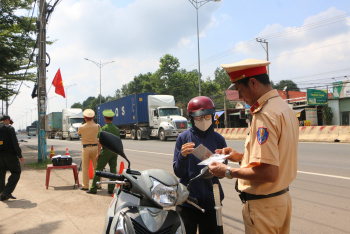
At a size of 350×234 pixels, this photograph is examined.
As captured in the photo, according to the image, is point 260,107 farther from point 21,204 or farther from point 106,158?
point 21,204

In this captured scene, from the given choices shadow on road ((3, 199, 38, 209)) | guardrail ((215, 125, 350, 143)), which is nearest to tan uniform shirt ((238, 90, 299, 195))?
shadow on road ((3, 199, 38, 209))

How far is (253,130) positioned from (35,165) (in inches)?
464

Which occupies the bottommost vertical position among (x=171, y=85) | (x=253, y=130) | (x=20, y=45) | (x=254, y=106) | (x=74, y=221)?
(x=74, y=221)

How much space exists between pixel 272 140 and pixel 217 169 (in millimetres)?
432

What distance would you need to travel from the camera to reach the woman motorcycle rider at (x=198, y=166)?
2744 millimetres

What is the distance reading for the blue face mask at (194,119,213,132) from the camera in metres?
2.91

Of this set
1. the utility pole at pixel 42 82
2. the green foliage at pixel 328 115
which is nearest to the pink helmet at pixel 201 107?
the utility pole at pixel 42 82

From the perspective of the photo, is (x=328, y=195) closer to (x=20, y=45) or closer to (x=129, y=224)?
(x=129, y=224)

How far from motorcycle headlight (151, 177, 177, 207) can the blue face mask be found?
3.50 ft

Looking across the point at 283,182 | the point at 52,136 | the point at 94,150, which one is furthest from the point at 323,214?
the point at 52,136

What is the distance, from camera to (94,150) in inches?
291

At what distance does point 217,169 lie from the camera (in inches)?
81.7

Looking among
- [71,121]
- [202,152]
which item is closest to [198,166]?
[202,152]

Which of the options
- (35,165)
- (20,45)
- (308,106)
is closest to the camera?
(35,165)
